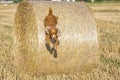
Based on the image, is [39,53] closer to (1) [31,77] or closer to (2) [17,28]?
(1) [31,77]

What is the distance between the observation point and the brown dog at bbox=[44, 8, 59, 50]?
675cm

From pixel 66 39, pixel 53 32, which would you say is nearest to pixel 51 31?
pixel 53 32

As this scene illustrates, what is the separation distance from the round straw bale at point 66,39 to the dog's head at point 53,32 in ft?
1.08

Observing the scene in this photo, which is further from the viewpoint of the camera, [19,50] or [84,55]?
[19,50]

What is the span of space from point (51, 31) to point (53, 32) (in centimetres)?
4

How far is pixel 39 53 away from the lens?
7.09 m

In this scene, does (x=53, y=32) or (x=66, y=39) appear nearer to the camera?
(x=53, y=32)

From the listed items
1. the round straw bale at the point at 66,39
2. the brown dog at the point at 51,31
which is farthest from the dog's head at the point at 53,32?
the round straw bale at the point at 66,39

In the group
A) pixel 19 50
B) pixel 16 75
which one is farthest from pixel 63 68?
pixel 19 50

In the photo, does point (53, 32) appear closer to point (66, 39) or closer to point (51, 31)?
point (51, 31)

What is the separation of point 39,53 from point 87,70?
1.24 meters

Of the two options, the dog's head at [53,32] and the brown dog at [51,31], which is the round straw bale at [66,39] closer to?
the brown dog at [51,31]

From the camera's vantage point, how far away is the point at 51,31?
6703mm

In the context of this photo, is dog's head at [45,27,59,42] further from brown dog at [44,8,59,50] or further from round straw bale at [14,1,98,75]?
round straw bale at [14,1,98,75]
